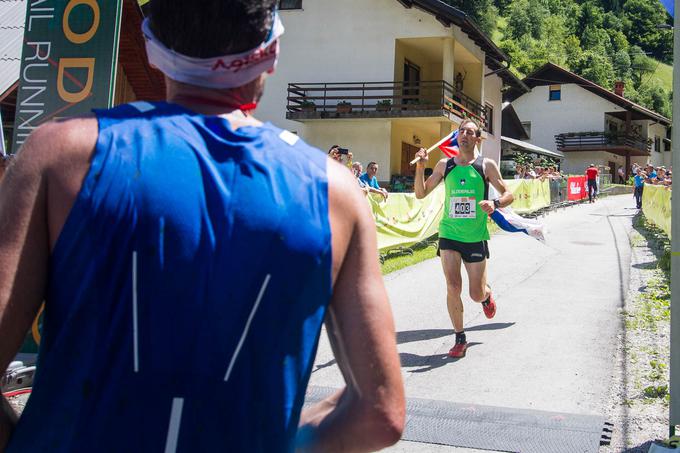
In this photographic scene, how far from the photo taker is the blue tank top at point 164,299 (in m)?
1.20

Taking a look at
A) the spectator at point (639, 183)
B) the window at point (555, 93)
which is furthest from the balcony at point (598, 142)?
the spectator at point (639, 183)

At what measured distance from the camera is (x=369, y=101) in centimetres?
2850

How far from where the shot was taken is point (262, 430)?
129 centimetres

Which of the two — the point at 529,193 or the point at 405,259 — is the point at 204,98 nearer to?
the point at 405,259

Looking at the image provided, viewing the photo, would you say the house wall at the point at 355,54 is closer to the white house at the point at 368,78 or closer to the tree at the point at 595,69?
the white house at the point at 368,78

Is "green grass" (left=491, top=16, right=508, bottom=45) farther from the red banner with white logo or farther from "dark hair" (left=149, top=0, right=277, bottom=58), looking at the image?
"dark hair" (left=149, top=0, right=277, bottom=58)

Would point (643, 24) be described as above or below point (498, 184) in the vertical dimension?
above

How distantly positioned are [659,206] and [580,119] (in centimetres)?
4418

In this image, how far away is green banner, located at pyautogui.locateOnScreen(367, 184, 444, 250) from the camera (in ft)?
40.3

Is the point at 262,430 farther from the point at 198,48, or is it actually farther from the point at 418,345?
the point at 418,345

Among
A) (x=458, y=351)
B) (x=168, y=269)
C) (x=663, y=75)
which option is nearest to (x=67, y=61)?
(x=458, y=351)

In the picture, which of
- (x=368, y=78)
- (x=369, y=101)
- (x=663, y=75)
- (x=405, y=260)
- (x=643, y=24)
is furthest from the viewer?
(x=643, y=24)

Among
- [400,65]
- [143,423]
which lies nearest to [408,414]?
[143,423]

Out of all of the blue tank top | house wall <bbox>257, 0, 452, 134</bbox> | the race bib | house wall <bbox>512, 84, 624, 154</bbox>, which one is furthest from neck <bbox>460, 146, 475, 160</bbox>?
house wall <bbox>512, 84, 624, 154</bbox>
